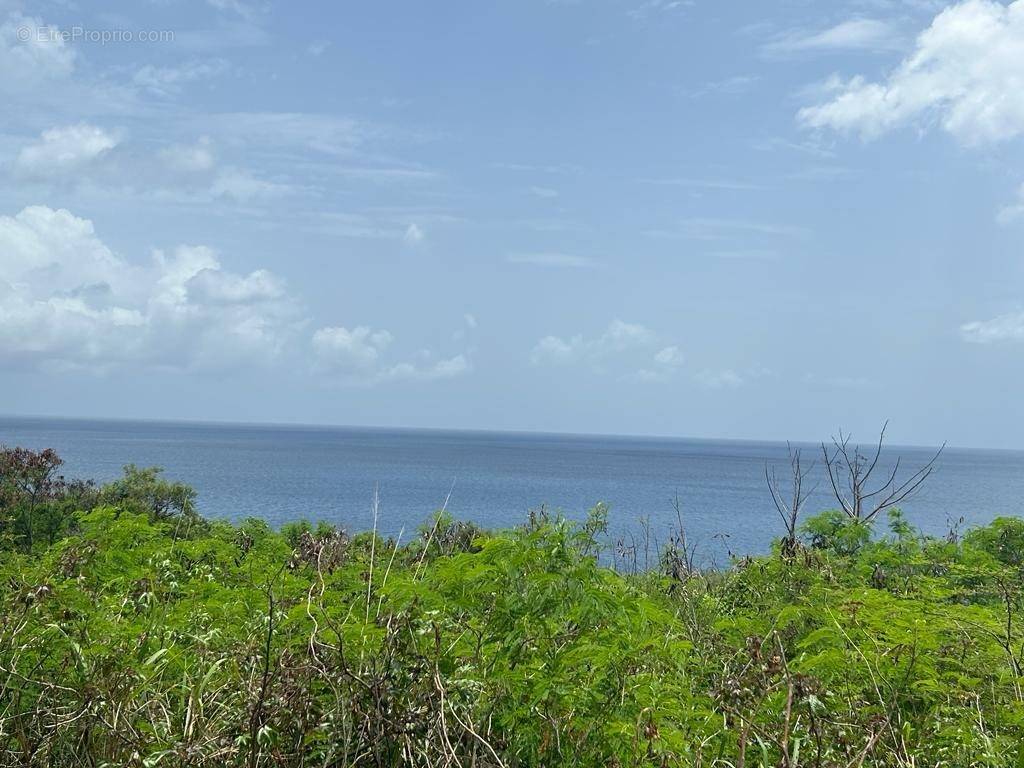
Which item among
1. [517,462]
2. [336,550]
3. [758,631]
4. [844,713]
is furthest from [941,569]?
[517,462]

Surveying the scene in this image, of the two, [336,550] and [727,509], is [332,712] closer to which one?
[336,550]

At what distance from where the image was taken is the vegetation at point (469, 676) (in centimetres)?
444

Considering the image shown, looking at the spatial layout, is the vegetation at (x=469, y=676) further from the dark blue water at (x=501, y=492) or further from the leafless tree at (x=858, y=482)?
the dark blue water at (x=501, y=492)

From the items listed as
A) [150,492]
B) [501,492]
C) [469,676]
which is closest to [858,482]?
[469,676]

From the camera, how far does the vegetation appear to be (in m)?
4.44

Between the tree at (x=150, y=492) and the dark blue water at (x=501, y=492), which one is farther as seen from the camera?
the dark blue water at (x=501, y=492)

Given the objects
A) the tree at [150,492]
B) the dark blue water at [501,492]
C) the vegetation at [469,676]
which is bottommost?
the dark blue water at [501,492]

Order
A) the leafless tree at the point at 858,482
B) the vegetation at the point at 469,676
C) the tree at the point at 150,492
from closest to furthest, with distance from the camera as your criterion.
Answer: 1. the vegetation at the point at 469,676
2. the leafless tree at the point at 858,482
3. the tree at the point at 150,492

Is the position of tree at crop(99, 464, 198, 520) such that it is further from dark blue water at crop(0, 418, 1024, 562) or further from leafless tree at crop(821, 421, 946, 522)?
leafless tree at crop(821, 421, 946, 522)

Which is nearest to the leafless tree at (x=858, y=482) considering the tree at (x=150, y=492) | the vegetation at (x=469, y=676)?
the vegetation at (x=469, y=676)

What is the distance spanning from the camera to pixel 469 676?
15.2 ft

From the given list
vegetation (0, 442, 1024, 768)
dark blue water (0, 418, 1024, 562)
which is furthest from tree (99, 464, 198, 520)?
vegetation (0, 442, 1024, 768)

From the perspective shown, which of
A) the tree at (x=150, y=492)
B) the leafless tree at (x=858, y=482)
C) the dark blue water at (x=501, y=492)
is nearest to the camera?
the leafless tree at (x=858, y=482)

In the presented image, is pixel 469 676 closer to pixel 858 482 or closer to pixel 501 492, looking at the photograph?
pixel 858 482
